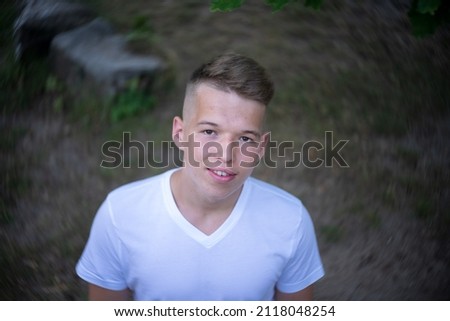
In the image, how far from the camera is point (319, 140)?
14.0 ft

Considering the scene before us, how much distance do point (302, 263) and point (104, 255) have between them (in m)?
0.81

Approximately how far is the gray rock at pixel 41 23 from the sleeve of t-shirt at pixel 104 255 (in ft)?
9.73

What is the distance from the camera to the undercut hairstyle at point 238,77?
1986mm

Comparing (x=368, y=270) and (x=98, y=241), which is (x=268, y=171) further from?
(x=98, y=241)

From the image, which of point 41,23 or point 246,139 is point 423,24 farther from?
point 41,23

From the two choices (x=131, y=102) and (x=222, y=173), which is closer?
(x=222, y=173)

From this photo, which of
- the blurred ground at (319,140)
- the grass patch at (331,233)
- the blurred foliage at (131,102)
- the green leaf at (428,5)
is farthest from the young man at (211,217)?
the blurred foliage at (131,102)

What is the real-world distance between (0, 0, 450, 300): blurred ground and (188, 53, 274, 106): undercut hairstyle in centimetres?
188

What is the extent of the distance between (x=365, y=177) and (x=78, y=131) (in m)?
2.33

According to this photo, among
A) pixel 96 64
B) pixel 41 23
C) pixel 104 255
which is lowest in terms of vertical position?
pixel 96 64

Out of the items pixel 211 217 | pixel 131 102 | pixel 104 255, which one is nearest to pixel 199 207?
pixel 211 217

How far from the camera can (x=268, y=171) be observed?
414 cm

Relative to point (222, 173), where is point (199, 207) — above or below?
below

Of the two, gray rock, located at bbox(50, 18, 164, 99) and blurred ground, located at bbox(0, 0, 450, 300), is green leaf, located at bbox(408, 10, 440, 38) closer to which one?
blurred ground, located at bbox(0, 0, 450, 300)
